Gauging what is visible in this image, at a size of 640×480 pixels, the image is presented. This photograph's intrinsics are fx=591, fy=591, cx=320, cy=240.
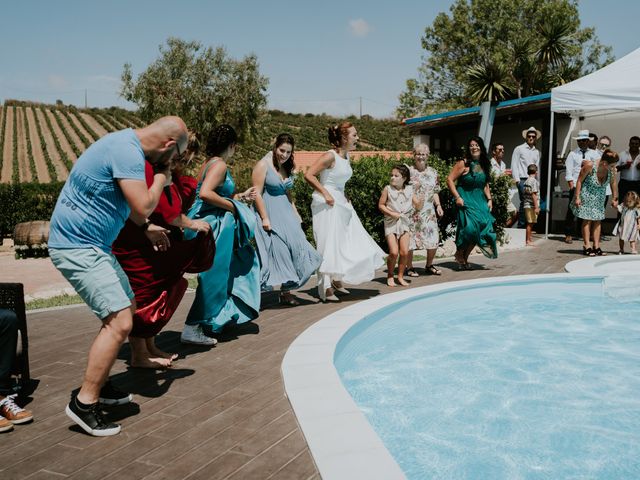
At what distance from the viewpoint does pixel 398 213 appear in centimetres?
749

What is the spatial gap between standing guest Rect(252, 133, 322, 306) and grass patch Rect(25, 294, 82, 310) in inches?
109

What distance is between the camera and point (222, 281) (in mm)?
5008

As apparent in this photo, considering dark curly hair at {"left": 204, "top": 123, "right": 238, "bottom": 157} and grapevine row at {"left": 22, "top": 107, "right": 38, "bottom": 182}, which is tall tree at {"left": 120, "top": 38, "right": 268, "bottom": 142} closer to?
grapevine row at {"left": 22, "top": 107, "right": 38, "bottom": 182}

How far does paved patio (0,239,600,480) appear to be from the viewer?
281cm

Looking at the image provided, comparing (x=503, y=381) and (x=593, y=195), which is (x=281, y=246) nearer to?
(x=503, y=381)

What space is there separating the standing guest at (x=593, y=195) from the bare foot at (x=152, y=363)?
8108mm

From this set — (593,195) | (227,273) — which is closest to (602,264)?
(593,195)

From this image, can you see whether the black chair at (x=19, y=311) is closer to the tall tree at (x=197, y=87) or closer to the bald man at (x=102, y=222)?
the bald man at (x=102, y=222)

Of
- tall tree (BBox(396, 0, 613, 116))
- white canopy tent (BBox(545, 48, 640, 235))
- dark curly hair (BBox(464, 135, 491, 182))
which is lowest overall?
dark curly hair (BBox(464, 135, 491, 182))

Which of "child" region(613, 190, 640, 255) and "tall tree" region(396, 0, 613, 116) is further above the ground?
"tall tree" region(396, 0, 613, 116)

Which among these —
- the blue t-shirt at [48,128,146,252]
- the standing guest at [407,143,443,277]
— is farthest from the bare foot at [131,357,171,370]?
the standing guest at [407,143,443,277]

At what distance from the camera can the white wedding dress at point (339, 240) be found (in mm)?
6609

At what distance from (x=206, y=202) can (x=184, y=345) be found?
124cm

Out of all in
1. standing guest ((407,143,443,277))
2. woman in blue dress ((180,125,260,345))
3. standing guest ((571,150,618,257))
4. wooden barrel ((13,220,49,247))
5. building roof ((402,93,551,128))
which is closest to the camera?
woman in blue dress ((180,125,260,345))
